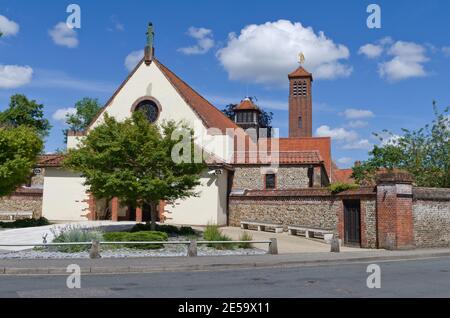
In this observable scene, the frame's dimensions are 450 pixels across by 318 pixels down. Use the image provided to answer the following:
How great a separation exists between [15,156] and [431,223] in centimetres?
2122

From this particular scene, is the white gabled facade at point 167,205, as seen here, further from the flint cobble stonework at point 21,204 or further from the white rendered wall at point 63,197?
the flint cobble stonework at point 21,204

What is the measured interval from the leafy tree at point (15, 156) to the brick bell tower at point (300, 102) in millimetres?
45106

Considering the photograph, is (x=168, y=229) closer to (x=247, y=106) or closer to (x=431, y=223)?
(x=431, y=223)

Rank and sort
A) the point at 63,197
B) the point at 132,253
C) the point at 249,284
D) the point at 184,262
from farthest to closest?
the point at 63,197
the point at 132,253
the point at 184,262
the point at 249,284

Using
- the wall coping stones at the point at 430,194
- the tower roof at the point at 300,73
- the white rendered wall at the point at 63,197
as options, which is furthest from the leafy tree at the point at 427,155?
the tower roof at the point at 300,73

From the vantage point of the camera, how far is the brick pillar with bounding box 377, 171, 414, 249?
20422 mm

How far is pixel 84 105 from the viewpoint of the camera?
65438mm

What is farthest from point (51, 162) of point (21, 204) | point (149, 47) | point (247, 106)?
point (247, 106)

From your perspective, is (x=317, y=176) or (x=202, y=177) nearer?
(x=202, y=177)

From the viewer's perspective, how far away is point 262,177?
34.2m

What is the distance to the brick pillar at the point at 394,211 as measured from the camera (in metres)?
20.4
